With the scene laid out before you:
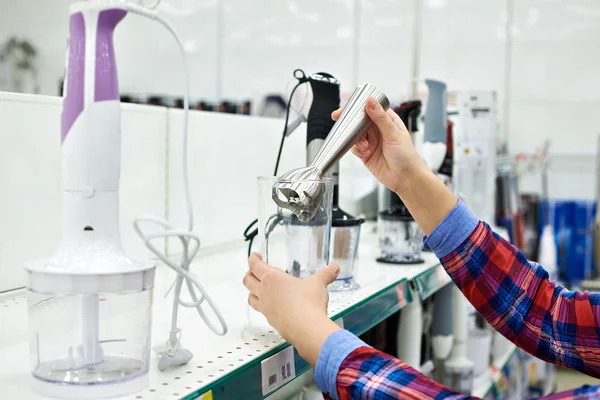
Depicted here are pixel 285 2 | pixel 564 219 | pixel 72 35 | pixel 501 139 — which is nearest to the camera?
pixel 72 35

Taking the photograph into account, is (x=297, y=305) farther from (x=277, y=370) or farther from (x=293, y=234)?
(x=293, y=234)

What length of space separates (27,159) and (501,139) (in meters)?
2.98

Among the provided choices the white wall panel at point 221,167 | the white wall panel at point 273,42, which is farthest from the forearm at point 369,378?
the white wall panel at point 273,42

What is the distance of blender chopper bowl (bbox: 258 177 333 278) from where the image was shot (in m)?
0.90

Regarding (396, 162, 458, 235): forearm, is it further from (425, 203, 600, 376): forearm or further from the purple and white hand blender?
the purple and white hand blender

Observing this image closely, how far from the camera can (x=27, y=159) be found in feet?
3.30

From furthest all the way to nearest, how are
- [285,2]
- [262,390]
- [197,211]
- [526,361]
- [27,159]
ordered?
[285,2] → [526,361] → [197,211] → [27,159] → [262,390]

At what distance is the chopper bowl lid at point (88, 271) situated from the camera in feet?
1.84

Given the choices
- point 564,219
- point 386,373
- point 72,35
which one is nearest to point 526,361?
point 564,219

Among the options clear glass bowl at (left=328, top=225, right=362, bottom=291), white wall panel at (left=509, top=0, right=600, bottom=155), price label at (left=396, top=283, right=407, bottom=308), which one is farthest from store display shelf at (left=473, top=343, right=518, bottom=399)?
white wall panel at (left=509, top=0, right=600, bottom=155)

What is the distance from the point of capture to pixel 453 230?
86cm

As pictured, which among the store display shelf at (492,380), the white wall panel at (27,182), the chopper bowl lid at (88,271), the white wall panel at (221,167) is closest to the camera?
→ the chopper bowl lid at (88,271)

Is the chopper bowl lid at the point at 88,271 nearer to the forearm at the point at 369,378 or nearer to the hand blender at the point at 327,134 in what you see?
the forearm at the point at 369,378

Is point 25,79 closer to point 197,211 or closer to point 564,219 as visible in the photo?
point 197,211
